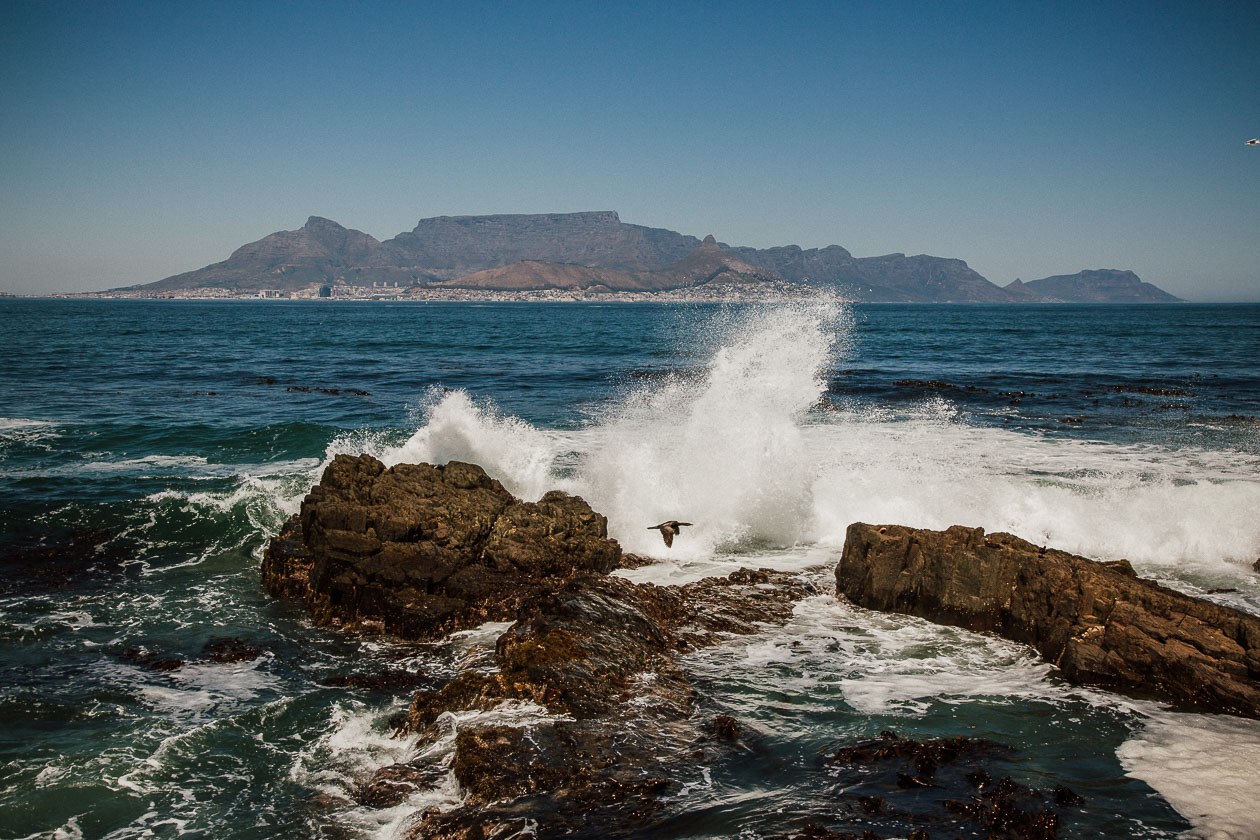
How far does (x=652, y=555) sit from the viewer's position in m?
12.9

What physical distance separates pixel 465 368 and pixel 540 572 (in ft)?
101

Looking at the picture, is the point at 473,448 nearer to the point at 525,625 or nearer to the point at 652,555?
the point at 652,555

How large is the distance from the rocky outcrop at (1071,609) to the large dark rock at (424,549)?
4244 mm

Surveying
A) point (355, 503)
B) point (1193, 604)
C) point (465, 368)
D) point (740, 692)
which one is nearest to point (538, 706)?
point (740, 692)

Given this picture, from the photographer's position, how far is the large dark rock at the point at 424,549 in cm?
1013

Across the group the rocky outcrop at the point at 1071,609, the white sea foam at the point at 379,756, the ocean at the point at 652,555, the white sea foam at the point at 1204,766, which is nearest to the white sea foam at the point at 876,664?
the ocean at the point at 652,555

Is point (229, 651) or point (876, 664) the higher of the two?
point (876, 664)

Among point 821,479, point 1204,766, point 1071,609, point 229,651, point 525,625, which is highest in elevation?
point 821,479

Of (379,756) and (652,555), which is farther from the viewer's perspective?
(652,555)

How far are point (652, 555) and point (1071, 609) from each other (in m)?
6.27

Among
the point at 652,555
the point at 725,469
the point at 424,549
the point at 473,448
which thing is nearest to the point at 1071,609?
the point at 652,555

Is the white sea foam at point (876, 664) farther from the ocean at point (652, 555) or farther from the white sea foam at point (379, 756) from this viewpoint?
the white sea foam at point (379, 756)

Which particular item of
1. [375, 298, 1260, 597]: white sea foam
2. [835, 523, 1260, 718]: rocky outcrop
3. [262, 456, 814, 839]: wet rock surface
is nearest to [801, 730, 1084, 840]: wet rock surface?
[262, 456, 814, 839]: wet rock surface

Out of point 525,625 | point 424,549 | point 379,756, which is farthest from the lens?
point 424,549
